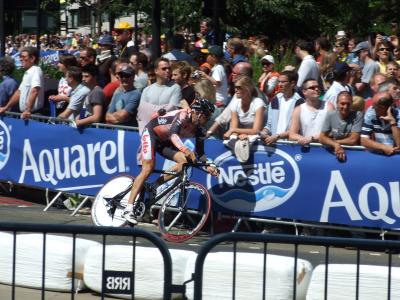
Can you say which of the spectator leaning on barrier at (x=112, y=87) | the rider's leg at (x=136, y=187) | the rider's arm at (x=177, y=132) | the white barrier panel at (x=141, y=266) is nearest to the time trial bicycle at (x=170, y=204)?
the rider's leg at (x=136, y=187)

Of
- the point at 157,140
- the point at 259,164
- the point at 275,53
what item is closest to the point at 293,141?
the point at 259,164

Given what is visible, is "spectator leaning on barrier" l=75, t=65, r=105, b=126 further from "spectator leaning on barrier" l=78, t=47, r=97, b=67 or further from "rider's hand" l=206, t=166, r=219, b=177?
"rider's hand" l=206, t=166, r=219, b=177

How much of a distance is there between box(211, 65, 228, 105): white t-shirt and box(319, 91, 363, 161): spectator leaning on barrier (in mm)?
2875

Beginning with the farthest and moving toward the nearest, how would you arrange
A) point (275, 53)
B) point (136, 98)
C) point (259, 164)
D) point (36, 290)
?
point (275, 53) < point (136, 98) < point (259, 164) < point (36, 290)

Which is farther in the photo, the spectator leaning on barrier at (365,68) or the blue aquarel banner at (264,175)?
the spectator leaning on barrier at (365,68)

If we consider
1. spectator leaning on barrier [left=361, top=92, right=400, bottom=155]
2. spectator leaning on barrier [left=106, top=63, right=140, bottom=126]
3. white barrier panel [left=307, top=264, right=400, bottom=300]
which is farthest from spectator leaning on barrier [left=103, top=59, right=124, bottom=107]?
white barrier panel [left=307, top=264, right=400, bottom=300]

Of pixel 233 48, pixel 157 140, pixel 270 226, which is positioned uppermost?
pixel 233 48

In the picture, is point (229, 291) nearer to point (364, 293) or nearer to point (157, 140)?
point (364, 293)

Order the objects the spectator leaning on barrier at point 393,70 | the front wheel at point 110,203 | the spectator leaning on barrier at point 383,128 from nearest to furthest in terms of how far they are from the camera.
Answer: the spectator leaning on barrier at point 383,128 < the front wheel at point 110,203 < the spectator leaning on barrier at point 393,70

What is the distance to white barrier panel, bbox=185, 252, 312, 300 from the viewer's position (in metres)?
7.90

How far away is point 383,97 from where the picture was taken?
11391mm

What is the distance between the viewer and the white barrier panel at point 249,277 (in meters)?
7.90

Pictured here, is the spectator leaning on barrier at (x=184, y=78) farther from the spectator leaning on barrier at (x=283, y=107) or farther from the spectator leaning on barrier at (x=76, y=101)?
the spectator leaning on barrier at (x=76, y=101)

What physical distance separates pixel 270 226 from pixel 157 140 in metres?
1.65
